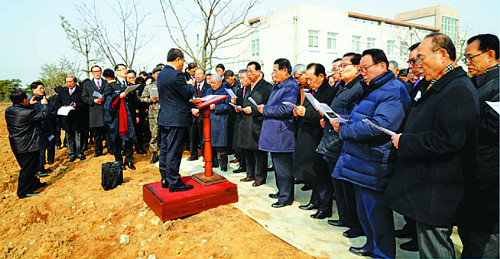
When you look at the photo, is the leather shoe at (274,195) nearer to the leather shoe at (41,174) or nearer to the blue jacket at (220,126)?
the blue jacket at (220,126)

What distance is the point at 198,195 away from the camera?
3.82m

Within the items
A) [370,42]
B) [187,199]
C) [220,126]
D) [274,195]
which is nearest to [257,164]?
[274,195]

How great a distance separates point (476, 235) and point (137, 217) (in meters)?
3.70

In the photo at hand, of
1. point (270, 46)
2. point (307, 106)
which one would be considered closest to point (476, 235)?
point (307, 106)

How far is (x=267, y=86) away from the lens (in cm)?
467

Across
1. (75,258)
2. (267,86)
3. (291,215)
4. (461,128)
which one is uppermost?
(267,86)

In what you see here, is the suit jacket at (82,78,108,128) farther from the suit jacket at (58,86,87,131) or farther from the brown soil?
the brown soil

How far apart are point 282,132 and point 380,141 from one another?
172 centimetres

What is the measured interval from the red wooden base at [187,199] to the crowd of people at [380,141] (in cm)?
19

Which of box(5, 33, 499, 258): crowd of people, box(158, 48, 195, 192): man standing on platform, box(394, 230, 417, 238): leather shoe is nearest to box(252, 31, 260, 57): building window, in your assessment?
box(5, 33, 499, 258): crowd of people

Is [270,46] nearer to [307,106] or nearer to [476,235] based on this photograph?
[307,106]

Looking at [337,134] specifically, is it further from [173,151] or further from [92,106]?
[92,106]

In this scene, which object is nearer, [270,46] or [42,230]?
[42,230]

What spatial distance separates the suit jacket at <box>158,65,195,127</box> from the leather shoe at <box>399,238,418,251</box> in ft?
9.25
